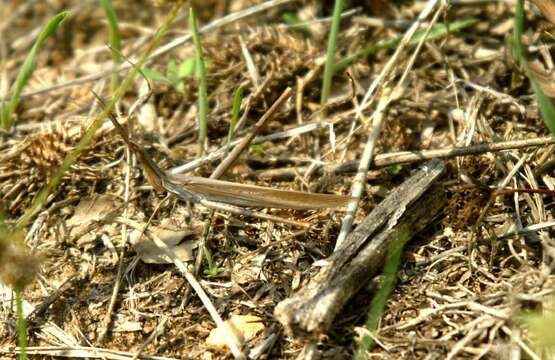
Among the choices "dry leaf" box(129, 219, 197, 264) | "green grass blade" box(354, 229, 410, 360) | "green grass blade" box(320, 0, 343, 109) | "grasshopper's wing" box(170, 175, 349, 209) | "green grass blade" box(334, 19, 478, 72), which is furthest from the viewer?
"green grass blade" box(334, 19, 478, 72)

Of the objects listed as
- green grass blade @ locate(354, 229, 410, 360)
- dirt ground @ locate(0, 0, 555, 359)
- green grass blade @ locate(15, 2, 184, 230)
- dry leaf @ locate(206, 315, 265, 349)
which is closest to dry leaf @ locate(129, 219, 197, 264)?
dirt ground @ locate(0, 0, 555, 359)

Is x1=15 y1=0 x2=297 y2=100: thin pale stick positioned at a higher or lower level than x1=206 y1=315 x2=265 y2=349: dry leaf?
higher

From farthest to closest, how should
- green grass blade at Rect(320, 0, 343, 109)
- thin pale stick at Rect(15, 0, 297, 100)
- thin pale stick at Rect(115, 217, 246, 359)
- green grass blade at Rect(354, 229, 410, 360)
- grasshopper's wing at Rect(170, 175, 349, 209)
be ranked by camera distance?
thin pale stick at Rect(15, 0, 297, 100), green grass blade at Rect(320, 0, 343, 109), grasshopper's wing at Rect(170, 175, 349, 209), thin pale stick at Rect(115, 217, 246, 359), green grass blade at Rect(354, 229, 410, 360)

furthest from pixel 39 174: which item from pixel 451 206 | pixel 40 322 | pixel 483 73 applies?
pixel 483 73

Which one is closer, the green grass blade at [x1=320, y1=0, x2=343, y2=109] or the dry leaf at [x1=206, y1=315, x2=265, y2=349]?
the dry leaf at [x1=206, y1=315, x2=265, y2=349]

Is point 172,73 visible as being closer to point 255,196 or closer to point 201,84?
point 201,84

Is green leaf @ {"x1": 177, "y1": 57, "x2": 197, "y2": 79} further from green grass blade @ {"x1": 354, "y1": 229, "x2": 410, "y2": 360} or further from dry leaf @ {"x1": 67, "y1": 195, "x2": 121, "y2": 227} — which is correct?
green grass blade @ {"x1": 354, "y1": 229, "x2": 410, "y2": 360}

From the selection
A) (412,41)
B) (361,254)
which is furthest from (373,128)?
(361,254)

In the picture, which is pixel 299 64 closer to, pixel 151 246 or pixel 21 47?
pixel 151 246
